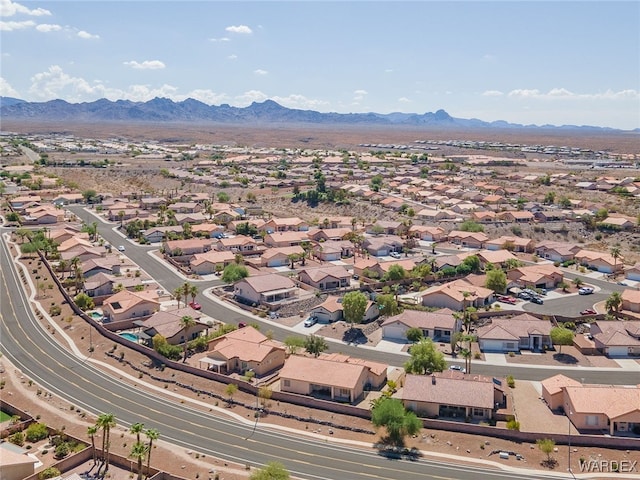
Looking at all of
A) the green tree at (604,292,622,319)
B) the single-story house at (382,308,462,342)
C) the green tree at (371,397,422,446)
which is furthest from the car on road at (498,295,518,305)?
the green tree at (371,397,422,446)

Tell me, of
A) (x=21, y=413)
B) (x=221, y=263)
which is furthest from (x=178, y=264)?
(x=21, y=413)

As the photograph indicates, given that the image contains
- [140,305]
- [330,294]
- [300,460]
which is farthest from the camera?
[330,294]

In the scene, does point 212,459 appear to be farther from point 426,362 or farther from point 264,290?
point 264,290

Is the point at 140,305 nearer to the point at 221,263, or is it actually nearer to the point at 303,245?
the point at 221,263

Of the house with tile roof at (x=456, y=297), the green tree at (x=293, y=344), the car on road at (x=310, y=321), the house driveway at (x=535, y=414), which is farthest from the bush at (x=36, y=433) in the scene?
the house with tile roof at (x=456, y=297)

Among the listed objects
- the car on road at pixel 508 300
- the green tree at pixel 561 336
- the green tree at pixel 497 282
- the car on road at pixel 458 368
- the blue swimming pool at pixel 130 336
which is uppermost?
the green tree at pixel 497 282

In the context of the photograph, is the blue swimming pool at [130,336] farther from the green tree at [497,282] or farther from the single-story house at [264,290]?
the green tree at [497,282]
